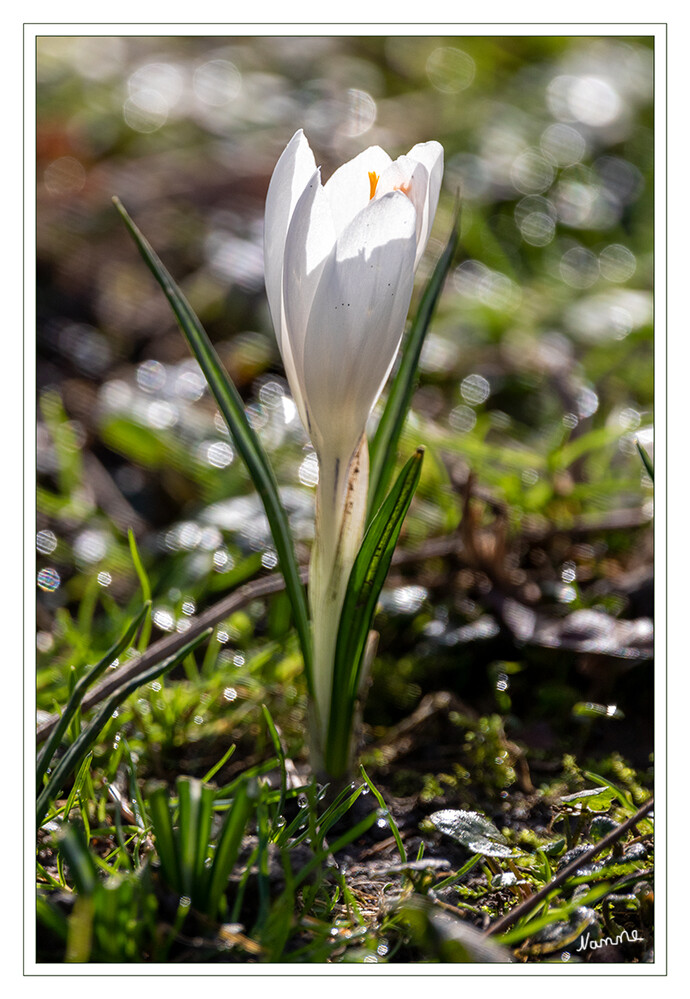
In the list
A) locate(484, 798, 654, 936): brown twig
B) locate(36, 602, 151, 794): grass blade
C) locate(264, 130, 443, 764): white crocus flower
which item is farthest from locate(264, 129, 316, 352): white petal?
locate(484, 798, 654, 936): brown twig

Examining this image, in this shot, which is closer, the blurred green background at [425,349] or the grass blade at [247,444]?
the grass blade at [247,444]

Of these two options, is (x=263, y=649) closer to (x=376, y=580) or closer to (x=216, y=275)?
(x=376, y=580)

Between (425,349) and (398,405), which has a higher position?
(425,349)

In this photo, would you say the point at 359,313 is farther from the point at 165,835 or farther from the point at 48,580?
the point at 48,580

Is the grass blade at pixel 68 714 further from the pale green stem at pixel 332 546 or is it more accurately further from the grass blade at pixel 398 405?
the grass blade at pixel 398 405

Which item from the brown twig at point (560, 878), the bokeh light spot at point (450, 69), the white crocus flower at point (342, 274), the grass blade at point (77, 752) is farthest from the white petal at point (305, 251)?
the bokeh light spot at point (450, 69)

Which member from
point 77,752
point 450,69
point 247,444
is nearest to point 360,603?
point 247,444
